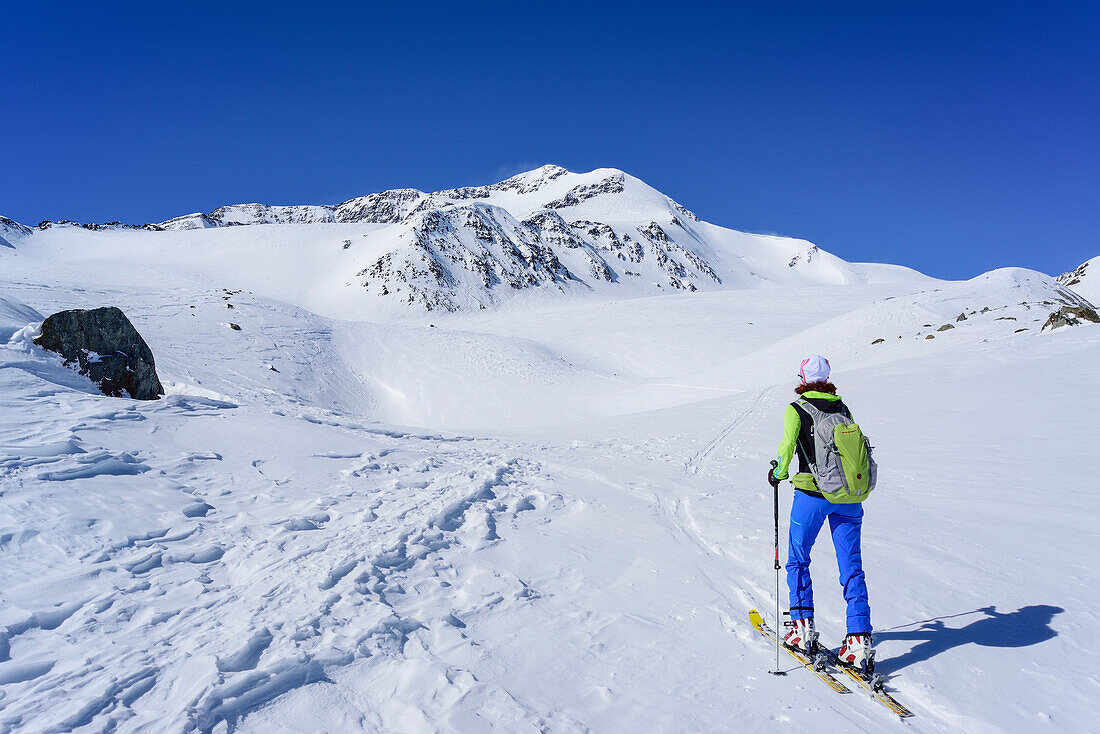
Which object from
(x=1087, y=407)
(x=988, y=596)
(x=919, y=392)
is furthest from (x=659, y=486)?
(x=919, y=392)

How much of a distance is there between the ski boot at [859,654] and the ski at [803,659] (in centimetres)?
16

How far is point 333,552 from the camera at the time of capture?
545cm

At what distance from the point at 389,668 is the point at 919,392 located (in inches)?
714

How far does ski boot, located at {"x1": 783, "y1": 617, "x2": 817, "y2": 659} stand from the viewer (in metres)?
4.12

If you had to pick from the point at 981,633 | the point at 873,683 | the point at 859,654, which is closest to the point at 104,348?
the point at 859,654

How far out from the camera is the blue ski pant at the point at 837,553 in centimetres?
402

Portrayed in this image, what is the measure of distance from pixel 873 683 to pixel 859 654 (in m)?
0.19

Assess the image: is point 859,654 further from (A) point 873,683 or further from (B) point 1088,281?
(B) point 1088,281

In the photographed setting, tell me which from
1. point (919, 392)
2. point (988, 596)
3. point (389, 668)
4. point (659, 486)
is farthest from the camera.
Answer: point (919, 392)

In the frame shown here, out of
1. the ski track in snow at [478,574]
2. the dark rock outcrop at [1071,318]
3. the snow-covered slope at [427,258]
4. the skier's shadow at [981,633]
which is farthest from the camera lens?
the snow-covered slope at [427,258]

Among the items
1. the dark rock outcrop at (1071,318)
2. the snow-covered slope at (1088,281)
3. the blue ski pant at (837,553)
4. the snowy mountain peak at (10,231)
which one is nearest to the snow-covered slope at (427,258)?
the snowy mountain peak at (10,231)

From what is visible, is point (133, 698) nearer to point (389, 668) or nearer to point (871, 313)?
point (389, 668)

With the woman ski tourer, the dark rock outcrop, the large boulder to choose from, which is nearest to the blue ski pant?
the woman ski tourer

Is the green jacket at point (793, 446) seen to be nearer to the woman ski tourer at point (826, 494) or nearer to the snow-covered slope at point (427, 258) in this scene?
the woman ski tourer at point (826, 494)
